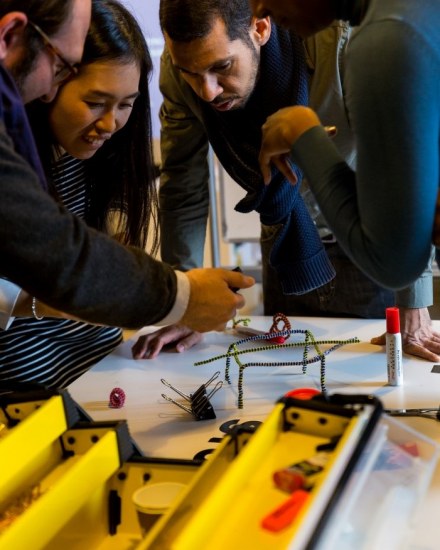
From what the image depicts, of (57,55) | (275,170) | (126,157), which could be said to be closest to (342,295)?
(275,170)

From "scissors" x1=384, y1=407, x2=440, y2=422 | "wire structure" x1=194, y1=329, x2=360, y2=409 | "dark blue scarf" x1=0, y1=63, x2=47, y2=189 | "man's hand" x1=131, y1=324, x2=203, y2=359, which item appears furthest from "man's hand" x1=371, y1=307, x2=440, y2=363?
"dark blue scarf" x1=0, y1=63, x2=47, y2=189

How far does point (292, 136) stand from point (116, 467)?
1.70ft

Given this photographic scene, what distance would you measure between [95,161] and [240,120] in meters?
0.38

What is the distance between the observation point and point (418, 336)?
5.22ft

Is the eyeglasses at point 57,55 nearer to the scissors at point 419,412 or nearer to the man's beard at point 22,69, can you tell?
the man's beard at point 22,69

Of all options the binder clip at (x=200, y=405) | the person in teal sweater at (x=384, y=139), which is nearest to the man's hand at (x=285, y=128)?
the person in teal sweater at (x=384, y=139)

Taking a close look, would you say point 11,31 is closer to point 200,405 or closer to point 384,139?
point 384,139

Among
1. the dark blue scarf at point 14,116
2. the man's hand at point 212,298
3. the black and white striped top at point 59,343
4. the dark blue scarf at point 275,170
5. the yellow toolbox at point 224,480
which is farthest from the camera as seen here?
the dark blue scarf at point 275,170

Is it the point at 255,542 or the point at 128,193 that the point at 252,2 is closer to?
the point at 255,542

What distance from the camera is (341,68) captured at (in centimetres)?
172

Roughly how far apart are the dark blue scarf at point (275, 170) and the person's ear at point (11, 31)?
0.82m

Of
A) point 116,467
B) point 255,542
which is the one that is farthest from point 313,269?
point 255,542

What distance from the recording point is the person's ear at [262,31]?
1.63 meters

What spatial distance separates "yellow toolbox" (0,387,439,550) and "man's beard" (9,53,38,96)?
0.46 metres
